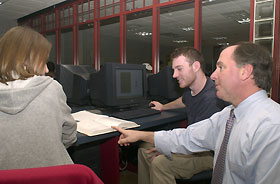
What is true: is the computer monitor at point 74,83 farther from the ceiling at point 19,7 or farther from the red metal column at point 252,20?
the ceiling at point 19,7

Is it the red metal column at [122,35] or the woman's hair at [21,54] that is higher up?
the red metal column at [122,35]

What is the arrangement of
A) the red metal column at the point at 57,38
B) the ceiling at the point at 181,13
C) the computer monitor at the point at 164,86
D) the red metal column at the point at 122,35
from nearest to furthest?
the computer monitor at the point at 164,86 < the red metal column at the point at 122,35 < the ceiling at the point at 181,13 < the red metal column at the point at 57,38

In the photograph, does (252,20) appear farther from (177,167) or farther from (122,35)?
(122,35)

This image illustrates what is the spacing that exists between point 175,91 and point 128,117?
37.8 inches

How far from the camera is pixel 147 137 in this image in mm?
1398

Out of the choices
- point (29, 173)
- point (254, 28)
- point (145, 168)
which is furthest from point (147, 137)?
point (254, 28)

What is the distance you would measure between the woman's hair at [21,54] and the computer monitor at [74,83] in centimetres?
121

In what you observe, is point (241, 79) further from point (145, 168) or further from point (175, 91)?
point (175, 91)

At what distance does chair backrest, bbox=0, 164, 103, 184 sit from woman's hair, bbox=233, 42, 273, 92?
2.87 feet

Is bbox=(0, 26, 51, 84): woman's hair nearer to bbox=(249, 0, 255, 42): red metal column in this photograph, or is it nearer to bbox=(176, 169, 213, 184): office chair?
bbox=(176, 169, 213, 184): office chair

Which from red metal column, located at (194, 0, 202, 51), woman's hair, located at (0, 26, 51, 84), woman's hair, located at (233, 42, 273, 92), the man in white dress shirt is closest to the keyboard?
the man in white dress shirt

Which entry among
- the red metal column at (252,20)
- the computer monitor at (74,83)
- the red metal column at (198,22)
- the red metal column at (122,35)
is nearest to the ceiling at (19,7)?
the red metal column at (122,35)

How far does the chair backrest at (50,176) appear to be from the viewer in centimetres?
44

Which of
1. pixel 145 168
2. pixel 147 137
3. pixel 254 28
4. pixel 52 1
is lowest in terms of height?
pixel 145 168
